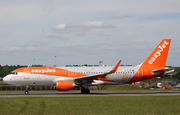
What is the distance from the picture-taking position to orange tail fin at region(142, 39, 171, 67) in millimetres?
36531

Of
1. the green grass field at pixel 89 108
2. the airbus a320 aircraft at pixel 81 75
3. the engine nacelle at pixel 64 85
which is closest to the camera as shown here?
the green grass field at pixel 89 108

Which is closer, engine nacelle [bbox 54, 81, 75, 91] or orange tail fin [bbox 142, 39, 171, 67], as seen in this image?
engine nacelle [bbox 54, 81, 75, 91]

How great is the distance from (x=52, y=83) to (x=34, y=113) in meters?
19.4

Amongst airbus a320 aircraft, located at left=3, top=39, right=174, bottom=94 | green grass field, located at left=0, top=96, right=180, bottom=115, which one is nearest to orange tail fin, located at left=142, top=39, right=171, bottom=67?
airbus a320 aircraft, located at left=3, top=39, right=174, bottom=94

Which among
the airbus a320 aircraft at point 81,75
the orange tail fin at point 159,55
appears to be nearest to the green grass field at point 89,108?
the airbus a320 aircraft at point 81,75

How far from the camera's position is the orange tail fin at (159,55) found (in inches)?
1438

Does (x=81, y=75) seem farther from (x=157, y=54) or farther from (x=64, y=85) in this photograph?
(x=157, y=54)

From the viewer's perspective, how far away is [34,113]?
15.2 meters

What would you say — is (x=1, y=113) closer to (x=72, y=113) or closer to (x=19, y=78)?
(x=72, y=113)

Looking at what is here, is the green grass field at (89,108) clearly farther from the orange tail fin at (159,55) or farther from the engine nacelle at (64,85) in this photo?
the orange tail fin at (159,55)

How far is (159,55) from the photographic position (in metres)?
36.6

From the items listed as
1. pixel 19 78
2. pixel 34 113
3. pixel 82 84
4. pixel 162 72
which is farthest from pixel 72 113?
pixel 162 72

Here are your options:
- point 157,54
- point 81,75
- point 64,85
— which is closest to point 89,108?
point 64,85

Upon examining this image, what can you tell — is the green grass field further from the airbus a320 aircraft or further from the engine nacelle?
the airbus a320 aircraft
